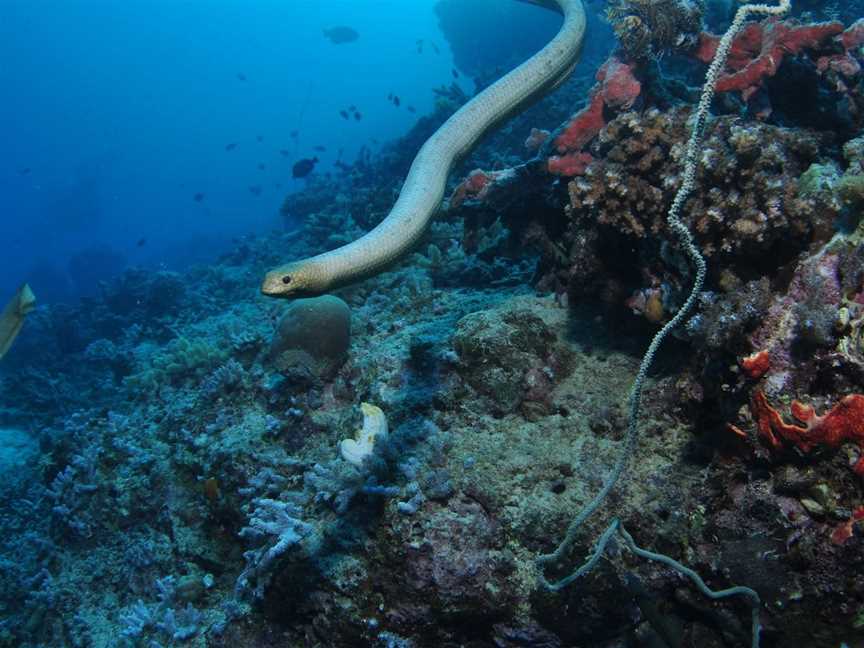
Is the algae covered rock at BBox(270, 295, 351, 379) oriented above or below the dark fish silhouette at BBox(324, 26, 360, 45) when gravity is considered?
above

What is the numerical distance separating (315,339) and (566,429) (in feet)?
9.51

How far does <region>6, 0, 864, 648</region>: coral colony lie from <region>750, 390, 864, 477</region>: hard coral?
11 mm

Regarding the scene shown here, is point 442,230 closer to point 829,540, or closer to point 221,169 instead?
point 829,540

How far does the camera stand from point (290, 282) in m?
3.65

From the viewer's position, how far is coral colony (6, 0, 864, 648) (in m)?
2.36

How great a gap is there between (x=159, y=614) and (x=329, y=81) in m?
143

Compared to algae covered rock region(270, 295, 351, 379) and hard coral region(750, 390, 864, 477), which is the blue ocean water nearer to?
algae covered rock region(270, 295, 351, 379)

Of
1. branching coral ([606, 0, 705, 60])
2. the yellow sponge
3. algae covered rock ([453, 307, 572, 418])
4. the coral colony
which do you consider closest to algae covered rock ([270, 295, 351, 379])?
the coral colony

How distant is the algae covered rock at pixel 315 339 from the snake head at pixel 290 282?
1592 mm

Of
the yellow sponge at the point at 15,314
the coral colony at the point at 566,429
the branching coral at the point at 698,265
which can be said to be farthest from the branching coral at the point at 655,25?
the yellow sponge at the point at 15,314

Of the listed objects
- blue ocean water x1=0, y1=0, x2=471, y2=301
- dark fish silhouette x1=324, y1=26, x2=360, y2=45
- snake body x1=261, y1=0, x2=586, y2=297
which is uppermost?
snake body x1=261, y1=0, x2=586, y2=297

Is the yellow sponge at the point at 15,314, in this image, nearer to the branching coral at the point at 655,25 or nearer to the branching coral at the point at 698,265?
the branching coral at the point at 698,265

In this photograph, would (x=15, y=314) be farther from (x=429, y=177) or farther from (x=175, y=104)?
(x=175, y=104)

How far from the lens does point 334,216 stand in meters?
13.8
